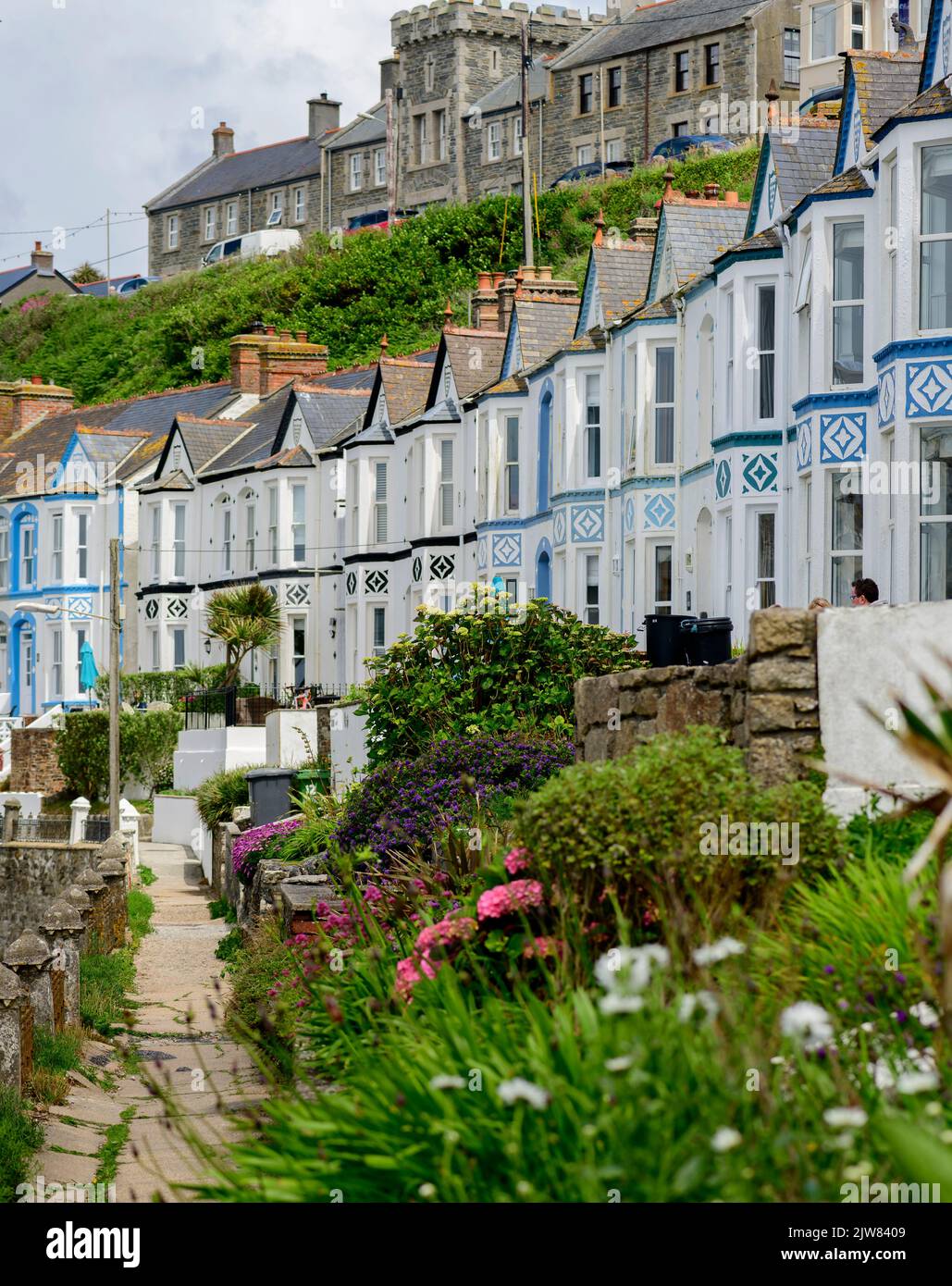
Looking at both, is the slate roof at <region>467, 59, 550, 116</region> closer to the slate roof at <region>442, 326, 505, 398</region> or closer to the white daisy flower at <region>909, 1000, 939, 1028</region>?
the slate roof at <region>442, 326, 505, 398</region>

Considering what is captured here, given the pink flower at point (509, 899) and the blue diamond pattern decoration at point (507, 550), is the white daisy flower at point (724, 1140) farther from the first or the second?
the blue diamond pattern decoration at point (507, 550)

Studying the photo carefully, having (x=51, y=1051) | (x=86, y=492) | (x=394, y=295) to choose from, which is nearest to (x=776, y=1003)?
(x=51, y=1051)

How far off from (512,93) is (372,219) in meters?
10.3

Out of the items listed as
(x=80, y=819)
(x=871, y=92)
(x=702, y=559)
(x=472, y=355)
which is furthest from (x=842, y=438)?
(x=80, y=819)

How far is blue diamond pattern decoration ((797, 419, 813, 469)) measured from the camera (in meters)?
21.8

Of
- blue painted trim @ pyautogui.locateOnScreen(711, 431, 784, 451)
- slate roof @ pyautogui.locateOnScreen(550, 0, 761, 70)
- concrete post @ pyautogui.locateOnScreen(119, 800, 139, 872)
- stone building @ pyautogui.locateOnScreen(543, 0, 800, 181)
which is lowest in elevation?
concrete post @ pyautogui.locateOnScreen(119, 800, 139, 872)

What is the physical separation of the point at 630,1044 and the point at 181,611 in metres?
47.8

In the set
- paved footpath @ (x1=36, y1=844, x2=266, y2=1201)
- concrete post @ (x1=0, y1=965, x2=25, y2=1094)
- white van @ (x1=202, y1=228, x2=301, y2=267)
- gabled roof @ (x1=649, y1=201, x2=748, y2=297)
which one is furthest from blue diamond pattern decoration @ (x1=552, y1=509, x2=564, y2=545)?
white van @ (x1=202, y1=228, x2=301, y2=267)

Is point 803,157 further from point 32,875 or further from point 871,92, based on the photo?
point 32,875

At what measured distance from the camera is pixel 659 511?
28688mm

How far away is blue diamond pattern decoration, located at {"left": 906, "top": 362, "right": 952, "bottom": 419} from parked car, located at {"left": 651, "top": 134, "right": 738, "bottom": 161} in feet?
139

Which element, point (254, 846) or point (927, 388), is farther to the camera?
point (254, 846)

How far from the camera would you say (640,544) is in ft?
94.9
